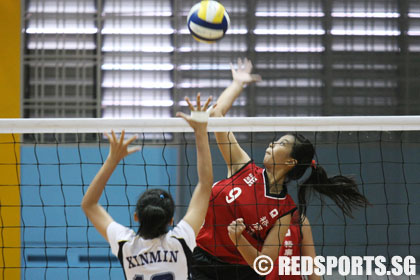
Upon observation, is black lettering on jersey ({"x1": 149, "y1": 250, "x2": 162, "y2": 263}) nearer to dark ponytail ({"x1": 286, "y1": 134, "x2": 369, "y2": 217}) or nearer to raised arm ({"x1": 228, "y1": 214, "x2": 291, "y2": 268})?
raised arm ({"x1": 228, "y1": 214, "x2": 291, "y2": 268})

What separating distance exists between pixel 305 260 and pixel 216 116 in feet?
3.42

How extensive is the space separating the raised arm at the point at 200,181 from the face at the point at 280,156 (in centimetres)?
96

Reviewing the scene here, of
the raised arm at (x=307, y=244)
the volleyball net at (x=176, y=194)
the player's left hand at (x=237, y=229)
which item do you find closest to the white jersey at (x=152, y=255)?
the player's left hand at (x=237, y=229)

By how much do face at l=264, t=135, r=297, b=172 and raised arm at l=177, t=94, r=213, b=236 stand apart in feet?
3.14

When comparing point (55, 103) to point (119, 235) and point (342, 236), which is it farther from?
point (119, 235)

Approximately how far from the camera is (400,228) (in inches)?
204

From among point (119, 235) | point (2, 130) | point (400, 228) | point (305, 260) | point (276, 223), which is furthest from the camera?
point (400, 228)

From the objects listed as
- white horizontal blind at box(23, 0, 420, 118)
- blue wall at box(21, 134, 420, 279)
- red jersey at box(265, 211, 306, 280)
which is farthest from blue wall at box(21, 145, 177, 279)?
red jersey at box(265, 211, 306, 280)

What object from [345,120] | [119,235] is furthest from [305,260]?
[119,235]

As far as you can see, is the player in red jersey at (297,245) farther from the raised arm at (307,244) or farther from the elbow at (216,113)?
the elbow at (216,113)

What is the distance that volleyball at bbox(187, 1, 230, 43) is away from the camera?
3473 millimetres

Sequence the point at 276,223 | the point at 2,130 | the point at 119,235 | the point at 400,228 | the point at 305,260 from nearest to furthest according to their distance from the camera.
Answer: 1. the point at 119,235
2. the point at 2,130
3. the point at 276,223
4. the point at 305,260
5. the point at 400,228

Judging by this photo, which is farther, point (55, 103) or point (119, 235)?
point (55, 103)

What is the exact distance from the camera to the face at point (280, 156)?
3291mm
